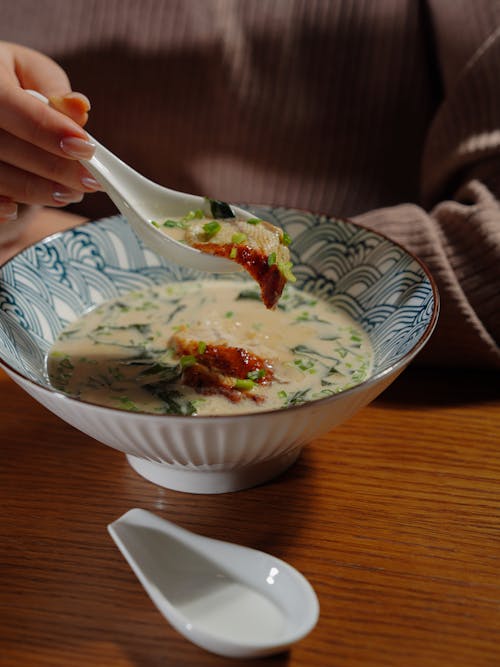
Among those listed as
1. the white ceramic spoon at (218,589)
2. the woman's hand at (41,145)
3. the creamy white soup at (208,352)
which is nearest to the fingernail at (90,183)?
the woman's hand at (41,145)

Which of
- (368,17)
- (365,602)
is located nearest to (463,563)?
(365,602)

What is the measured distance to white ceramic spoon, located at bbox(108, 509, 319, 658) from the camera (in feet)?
2.69

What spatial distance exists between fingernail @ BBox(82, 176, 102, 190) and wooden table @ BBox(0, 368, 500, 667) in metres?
0.44

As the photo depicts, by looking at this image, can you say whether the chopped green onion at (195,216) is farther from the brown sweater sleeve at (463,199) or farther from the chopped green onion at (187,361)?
the brown sweater sleeve at (463,199)

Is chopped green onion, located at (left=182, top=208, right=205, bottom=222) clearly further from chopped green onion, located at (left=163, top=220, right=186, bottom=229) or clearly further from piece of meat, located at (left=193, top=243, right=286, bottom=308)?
piece of meat, located at (left=193, top=243, right=286, bottom=308)

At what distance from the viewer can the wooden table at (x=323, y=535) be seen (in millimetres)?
877

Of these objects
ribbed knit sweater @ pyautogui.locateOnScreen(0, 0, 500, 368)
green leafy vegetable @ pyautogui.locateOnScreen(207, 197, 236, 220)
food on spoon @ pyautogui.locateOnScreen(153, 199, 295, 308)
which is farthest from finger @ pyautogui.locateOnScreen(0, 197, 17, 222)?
ribbed knit sweater @ pyautogui.locateOnScreen(0, 0, 500, 368)

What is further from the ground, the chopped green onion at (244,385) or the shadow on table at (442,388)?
the chopped green onion at (244,385)

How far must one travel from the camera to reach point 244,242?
4.11ft

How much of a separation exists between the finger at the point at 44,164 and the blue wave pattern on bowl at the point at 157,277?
22cm

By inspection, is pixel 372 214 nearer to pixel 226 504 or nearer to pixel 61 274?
pixel 61 274

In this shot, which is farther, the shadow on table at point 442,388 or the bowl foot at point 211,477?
the shadow on table at point 442,388

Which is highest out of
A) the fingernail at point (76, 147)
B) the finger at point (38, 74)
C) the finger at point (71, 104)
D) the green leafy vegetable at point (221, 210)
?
the finger at point (71, 104)

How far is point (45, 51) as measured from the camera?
2205 millimetres
